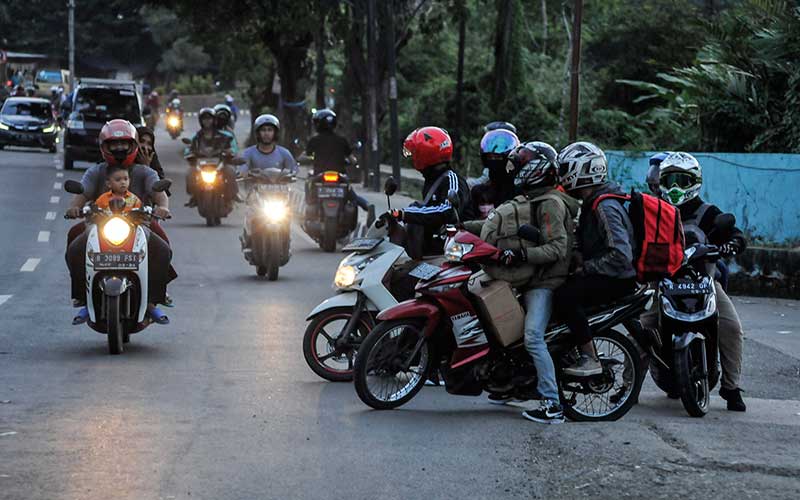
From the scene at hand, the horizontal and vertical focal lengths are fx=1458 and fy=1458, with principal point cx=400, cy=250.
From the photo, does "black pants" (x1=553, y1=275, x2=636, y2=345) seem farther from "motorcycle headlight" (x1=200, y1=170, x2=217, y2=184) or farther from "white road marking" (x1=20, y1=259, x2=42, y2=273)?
"motorcycle headlight" (x1=200, y1=170, x2=217, y2=184)

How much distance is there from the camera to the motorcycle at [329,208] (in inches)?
761

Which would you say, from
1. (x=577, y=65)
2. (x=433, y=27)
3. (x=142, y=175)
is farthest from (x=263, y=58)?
(x=142, y=175)

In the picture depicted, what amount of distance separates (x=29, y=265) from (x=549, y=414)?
35.5ft

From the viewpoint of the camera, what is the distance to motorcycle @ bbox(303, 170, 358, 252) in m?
19.3

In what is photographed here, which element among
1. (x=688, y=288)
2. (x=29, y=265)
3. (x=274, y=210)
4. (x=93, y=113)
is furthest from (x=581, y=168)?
(x=93, y=113)

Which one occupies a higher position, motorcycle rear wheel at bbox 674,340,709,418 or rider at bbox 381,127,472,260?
rider at bbox 381,127,472,260

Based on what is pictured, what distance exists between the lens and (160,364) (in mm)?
10562

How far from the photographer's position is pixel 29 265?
1778cm

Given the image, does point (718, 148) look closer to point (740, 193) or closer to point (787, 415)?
point (740, 193)

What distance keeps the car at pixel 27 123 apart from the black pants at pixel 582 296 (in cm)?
3778

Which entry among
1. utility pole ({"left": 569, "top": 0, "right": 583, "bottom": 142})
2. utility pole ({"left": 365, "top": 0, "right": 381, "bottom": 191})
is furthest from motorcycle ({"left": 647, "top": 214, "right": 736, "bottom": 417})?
utility pole ({"left": 365, "top": 0, "right": 381, "bottom": 191})

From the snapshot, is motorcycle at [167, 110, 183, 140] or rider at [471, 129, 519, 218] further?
motorcycle at [167, 110, 183, 140]

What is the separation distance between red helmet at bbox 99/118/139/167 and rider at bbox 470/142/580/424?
377 cm

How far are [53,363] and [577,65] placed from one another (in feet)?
40.5
